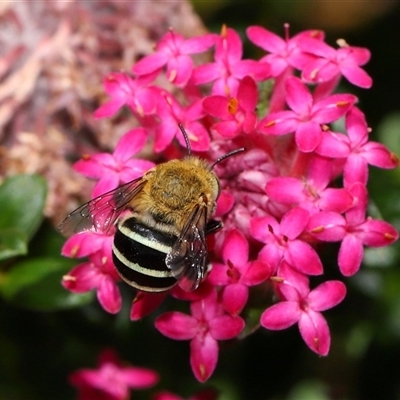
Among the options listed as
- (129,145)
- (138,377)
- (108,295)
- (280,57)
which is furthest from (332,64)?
(138,377)

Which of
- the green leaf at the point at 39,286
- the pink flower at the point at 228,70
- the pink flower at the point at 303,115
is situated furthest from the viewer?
the green leaf at the point at 39,286

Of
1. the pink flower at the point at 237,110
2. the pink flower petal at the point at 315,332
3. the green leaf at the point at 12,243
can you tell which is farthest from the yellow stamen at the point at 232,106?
the green leaf at the point at 12,243

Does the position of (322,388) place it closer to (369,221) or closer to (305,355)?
(305,355)

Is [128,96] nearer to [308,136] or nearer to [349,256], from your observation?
[308,136]

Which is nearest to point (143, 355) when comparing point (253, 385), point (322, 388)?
point (253, 385)

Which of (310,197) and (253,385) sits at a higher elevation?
(310,197)

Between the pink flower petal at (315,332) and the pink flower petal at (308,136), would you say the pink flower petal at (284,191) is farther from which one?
the pink flower petal at (315,332)
